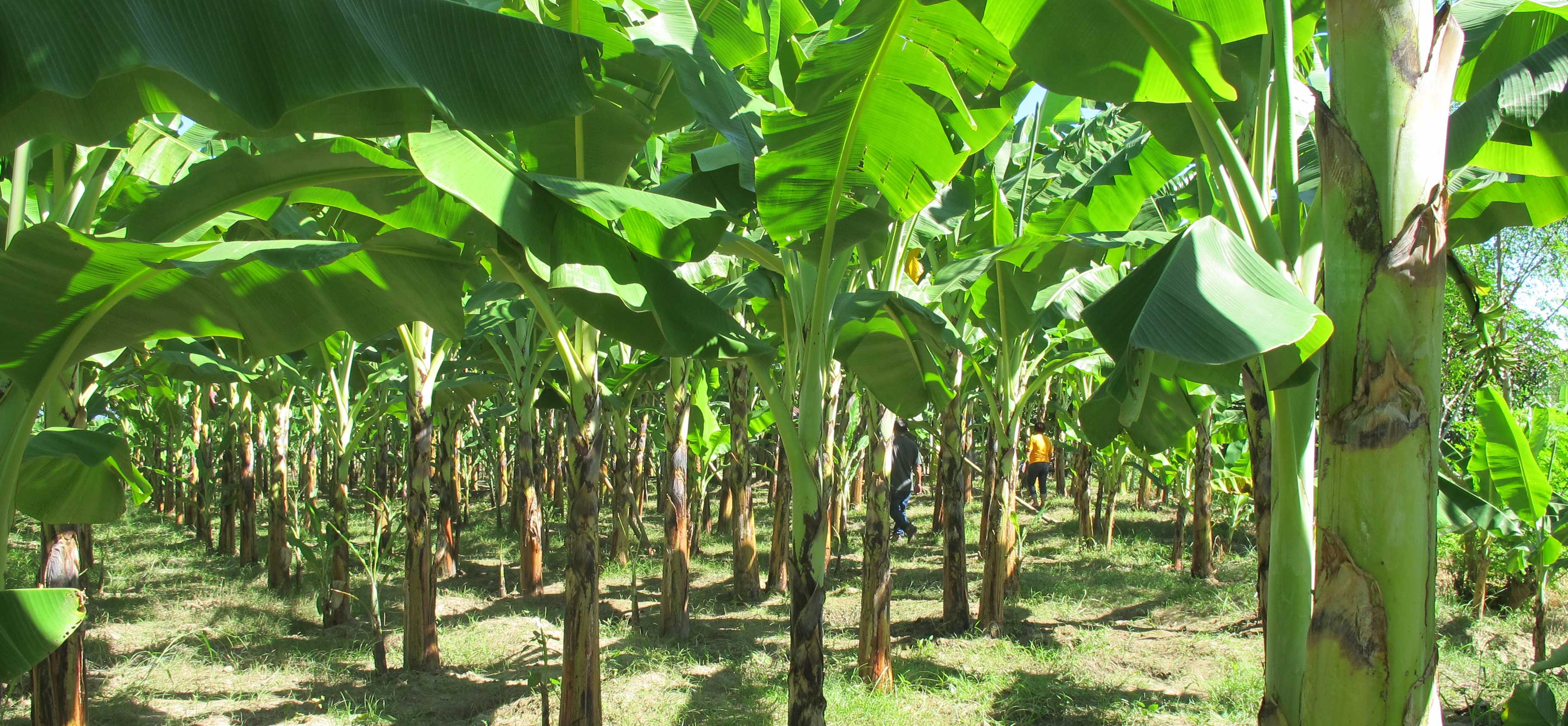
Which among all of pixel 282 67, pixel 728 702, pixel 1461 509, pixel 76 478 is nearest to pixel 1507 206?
pixel 1461 509

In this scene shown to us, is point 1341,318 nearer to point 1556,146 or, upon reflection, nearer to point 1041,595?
point 1556,146

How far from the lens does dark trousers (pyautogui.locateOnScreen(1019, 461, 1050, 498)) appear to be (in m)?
15.8

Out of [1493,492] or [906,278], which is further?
[906,278]

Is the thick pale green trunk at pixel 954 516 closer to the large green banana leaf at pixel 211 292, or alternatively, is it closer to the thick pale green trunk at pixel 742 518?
the thick pale green trunk at pixel 742 518

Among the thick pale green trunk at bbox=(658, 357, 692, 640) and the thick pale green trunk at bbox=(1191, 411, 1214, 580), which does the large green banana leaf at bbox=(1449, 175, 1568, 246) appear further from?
the thick pale green trunk at bbox=(658, 357, 692, 640)

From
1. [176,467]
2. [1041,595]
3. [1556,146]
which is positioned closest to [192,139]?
[1556,146]

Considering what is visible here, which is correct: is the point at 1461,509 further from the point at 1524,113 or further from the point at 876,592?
the point at 876,592

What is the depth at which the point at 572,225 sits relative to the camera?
306 centimetres

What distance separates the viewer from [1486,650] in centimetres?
686

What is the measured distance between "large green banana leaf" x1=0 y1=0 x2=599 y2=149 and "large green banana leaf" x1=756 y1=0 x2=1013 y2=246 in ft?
3.64

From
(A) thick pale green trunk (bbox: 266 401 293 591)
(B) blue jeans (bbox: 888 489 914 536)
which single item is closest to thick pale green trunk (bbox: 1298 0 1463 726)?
(A) thick pale green trunk (bbox: 266 401 293 591)

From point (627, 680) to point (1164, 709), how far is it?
153 inches

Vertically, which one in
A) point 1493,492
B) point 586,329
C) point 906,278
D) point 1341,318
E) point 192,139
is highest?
point 192,139

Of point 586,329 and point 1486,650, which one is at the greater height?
point 586,329
